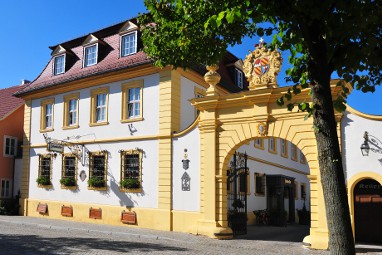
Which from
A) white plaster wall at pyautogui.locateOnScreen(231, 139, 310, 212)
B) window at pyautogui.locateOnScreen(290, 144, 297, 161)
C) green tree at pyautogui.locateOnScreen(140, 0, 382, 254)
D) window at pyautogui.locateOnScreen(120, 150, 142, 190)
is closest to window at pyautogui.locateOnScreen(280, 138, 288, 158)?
white plaster wall at pyautogui.locateOnScreen(231, 139, 310, 212)

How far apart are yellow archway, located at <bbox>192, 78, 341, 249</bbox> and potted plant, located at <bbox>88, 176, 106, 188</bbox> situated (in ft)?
19.4

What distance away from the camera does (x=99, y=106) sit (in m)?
21.7

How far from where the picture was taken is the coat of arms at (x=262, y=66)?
50.4 ft

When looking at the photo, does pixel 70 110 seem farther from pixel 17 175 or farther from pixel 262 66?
pixel 262 66

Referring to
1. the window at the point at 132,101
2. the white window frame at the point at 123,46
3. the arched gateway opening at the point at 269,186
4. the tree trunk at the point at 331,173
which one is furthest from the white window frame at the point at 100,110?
the tree trunk at the point at 331,173

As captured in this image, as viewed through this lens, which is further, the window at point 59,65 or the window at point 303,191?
the window at point 303,191

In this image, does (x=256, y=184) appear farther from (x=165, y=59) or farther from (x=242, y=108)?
(x=165, y=59)

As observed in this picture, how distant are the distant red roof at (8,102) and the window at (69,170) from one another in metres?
7.13

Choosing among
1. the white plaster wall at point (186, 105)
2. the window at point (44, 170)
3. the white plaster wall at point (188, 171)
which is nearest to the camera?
the white plaster wall at point (188, 171)

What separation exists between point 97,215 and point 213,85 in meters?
8.53

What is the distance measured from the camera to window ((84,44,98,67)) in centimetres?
2283

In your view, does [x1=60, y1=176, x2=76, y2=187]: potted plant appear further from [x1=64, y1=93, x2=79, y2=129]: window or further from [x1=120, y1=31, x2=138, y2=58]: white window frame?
[x1=120, y1=31, x2=138, y2=58]: white window frame

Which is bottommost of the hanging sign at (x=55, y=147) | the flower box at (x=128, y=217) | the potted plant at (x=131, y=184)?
the flower box at (x=128, y=217)

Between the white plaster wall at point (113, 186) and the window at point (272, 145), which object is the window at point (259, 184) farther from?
the white plaster wall at point (113, 186)
